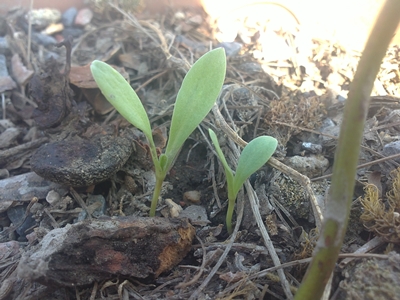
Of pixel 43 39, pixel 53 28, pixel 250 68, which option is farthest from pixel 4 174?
pixel 250 68

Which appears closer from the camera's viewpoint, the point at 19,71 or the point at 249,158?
the point at 249,158

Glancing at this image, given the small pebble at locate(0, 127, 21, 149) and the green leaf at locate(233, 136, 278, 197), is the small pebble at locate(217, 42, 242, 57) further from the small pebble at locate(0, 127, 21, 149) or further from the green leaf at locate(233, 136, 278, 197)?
the small pebble at locate(0, 127, 21, 149)

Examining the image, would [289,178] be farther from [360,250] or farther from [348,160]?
[348,160]

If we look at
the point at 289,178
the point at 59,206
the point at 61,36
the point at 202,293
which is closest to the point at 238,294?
the point at 202,293

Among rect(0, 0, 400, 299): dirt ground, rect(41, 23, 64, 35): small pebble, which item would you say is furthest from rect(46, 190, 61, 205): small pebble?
rect(41, 23, 64, 35): small pebble

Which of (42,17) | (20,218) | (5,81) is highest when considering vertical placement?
(42,17)

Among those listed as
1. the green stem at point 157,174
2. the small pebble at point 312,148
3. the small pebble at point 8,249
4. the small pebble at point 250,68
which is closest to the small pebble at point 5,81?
the small pebble at point 8,249

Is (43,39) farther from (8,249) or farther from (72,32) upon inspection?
(8,249)

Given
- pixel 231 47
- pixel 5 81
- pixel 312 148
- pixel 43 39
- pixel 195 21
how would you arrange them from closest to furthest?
pixel 312 148 → pixel 5 81 → pixel 231 47 → pixel 43 39 → pixel 195 21
